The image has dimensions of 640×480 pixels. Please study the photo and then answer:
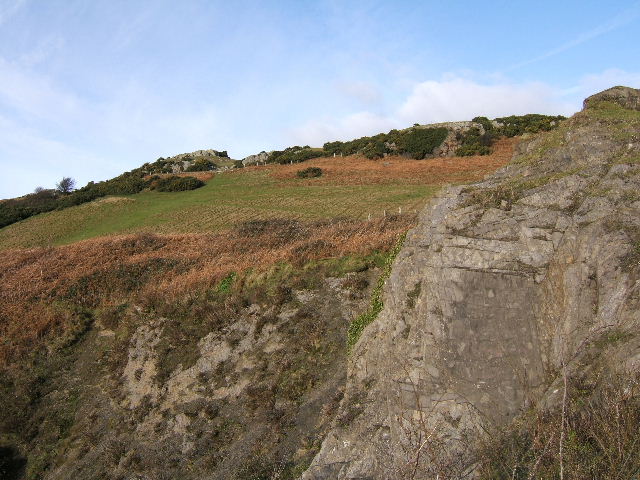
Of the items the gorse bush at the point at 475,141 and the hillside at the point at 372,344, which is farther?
the gorse bush at the point at 475,141

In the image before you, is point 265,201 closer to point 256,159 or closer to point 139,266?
point 139,266

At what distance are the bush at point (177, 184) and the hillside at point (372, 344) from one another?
28.0 m

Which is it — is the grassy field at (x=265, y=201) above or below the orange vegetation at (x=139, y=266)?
above

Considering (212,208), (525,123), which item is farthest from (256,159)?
(525,123)

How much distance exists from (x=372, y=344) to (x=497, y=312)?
3.60 m

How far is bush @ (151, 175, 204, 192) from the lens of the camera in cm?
5053

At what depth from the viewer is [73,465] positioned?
11.9m

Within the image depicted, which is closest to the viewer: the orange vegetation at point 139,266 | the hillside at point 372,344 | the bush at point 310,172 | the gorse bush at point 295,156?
the hillside at point 372,344

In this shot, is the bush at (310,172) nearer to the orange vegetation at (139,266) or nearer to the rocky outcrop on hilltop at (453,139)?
the rocky outcrop on hilltop at (453,139)

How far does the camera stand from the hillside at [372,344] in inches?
245

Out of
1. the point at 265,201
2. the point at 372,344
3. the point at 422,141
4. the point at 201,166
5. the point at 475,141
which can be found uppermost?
the point at 201,166

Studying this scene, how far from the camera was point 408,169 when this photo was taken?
150 ft

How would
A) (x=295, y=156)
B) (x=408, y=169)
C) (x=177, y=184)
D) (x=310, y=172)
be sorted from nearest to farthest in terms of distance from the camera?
(x=408, y=169) < (x=310, y=172) < (x=177, y=184) < (x=295, y=156)

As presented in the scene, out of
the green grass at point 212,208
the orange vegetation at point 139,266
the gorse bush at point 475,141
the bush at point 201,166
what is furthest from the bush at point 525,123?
the bush at point 201,166
